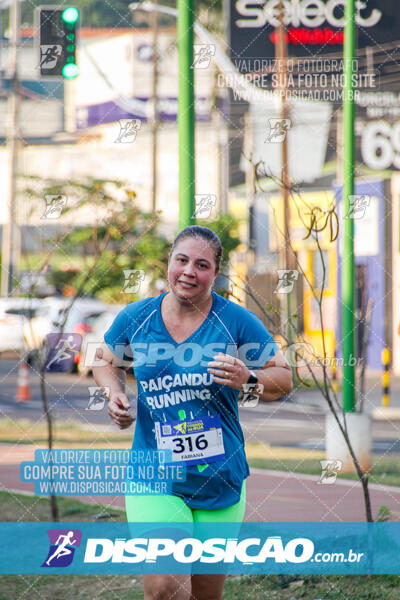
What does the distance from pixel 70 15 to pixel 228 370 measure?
4.09 meters

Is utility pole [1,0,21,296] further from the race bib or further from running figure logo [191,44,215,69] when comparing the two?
the race bib

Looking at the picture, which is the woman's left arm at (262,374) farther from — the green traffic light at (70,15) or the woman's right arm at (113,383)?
the green traffic light at (70,15)

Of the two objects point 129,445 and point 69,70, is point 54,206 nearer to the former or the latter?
point 69,70

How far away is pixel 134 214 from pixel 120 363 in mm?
3863

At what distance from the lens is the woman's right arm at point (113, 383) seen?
3.74 meters

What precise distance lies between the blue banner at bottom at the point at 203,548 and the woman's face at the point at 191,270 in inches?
33.5

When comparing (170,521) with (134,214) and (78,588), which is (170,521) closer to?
(78,588)

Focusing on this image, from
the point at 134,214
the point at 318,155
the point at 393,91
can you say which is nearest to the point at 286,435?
the point at 134,214

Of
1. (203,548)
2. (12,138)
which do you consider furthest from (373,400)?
(12,138)

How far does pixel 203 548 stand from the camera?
3832mm

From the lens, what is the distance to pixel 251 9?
15164 millimetres

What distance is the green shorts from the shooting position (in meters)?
3.66

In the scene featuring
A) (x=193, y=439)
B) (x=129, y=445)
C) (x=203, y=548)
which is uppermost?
(x=193, y=439)

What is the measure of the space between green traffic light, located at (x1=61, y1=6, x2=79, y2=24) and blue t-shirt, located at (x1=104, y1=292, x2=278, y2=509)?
3.66 m
